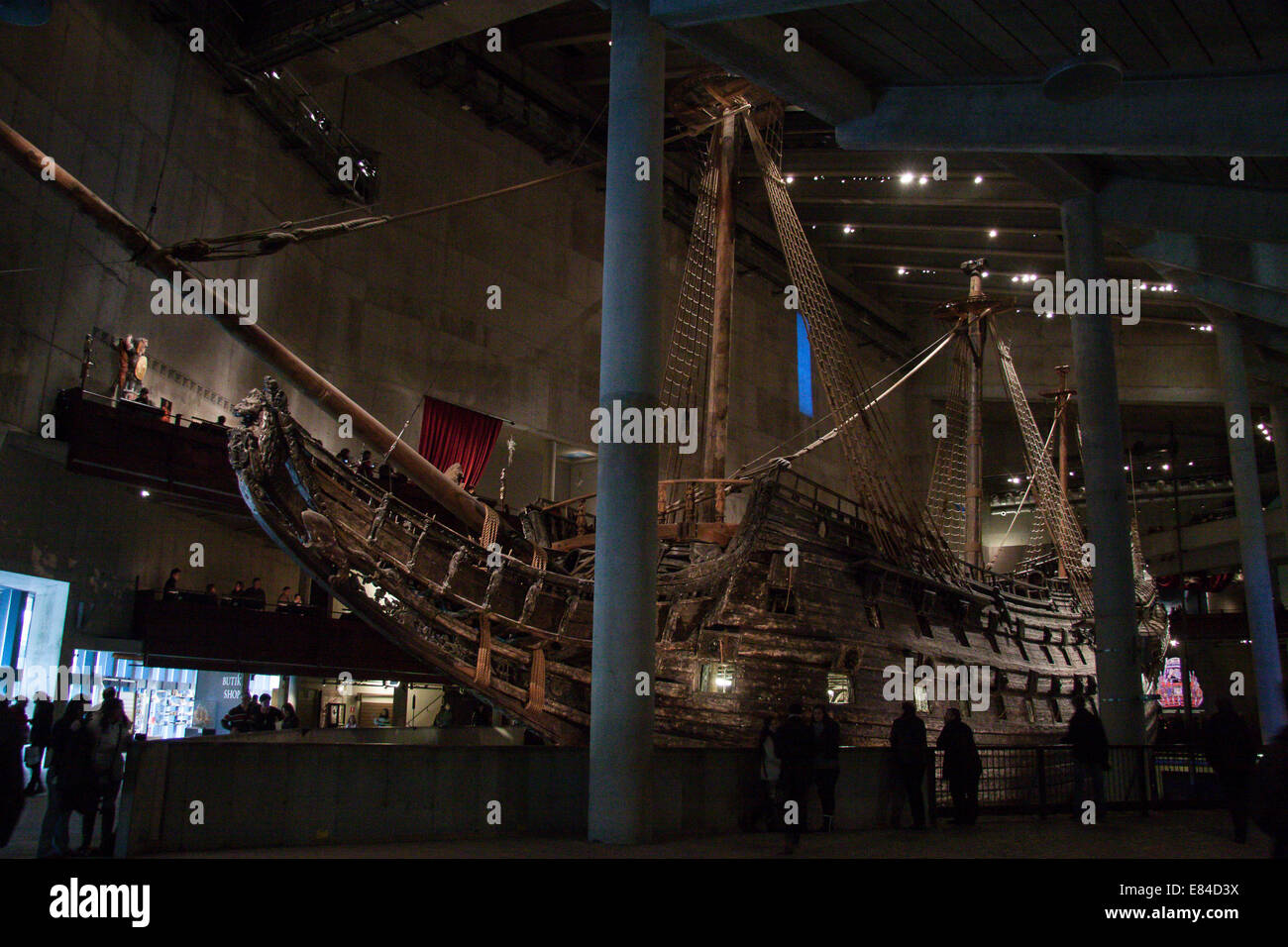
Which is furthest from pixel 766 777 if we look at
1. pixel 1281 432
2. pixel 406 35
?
pixel 1281 432

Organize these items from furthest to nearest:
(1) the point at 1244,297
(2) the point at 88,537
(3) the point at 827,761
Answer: (1) the point at 1244,297, (2) the point at 88,537, (3) the point at 827,761

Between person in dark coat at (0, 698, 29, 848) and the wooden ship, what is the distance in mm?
3552

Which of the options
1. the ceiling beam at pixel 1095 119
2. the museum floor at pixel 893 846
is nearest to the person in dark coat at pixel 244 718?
the museum floor at pixel 893 846

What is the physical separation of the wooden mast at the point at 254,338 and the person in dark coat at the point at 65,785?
508 centimetres

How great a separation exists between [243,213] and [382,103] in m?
4.39

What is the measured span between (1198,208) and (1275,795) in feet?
28.5

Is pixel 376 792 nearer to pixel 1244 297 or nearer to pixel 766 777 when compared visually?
pixel 766 777

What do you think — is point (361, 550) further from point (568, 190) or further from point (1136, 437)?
point (1136, 437)

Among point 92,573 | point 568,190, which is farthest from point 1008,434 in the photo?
point 92,573

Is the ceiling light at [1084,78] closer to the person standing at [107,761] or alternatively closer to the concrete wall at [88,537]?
the person standing at [107,761]

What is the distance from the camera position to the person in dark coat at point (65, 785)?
6.10 metres

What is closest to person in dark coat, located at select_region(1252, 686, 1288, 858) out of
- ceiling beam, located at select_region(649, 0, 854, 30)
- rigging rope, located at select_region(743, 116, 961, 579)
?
ceiling beam, located at select_region(649, 0, 854, 30)

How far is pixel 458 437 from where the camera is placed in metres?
20.3

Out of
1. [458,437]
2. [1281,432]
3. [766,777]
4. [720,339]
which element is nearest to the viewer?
[766,777]
